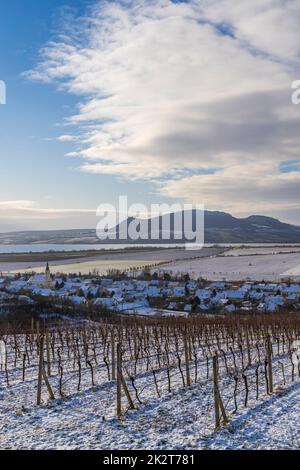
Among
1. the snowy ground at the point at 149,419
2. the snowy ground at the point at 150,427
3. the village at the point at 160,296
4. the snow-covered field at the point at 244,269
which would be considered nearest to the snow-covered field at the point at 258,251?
the snow-covered field at the point at 244,269

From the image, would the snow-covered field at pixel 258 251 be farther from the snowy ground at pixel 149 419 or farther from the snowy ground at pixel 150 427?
the snowy ground at pixel 150 427

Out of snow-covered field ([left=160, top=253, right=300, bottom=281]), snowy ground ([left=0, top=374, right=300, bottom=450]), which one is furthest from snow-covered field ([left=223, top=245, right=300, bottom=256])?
snowy ground ([left=0, top=374, right=300, bottom=450])

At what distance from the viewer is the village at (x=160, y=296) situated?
136 feet

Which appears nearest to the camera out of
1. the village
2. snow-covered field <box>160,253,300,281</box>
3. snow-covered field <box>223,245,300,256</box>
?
the village

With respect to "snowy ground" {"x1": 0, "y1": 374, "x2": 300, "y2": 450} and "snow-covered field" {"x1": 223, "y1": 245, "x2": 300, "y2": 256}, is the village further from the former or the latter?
"snow-covered field" {"x1": 223, "y1": 245, "x2": 300, "y2": 256}

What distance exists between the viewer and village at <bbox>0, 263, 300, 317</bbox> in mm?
41312

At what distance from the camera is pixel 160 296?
48438 mm

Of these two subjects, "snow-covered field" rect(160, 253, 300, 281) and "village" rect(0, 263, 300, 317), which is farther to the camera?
"snow-covered field" rect(160, 253, 300, 281)

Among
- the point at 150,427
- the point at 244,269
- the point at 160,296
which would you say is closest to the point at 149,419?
the point at 150,427

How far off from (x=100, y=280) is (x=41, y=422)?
49332 mm

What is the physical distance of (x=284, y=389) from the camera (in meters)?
12.7
